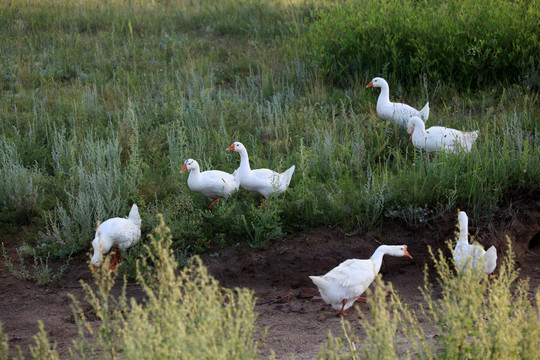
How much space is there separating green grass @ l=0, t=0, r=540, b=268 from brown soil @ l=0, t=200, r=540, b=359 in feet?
0.46

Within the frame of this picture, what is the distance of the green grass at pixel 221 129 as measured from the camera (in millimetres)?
5180

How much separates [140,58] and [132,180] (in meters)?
4.98

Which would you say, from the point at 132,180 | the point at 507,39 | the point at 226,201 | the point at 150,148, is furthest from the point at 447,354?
the point at 507,39

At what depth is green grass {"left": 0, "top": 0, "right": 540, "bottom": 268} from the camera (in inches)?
204

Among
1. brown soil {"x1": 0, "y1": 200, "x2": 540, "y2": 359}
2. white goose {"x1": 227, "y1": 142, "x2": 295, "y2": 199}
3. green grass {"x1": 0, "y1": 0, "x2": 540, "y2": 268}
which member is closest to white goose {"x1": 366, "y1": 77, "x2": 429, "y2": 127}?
green grass {"x1": 0, "y1": 0, "x2": 540, "y2": 268}

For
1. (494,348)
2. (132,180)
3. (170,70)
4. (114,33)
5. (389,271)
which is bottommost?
Answer: (389,271)

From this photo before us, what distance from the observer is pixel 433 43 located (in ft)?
25.4

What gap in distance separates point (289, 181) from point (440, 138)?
1699 millimetres

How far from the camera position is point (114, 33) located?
11156mm

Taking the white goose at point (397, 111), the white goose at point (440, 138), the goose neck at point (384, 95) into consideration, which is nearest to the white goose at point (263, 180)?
the white goose at point (440, 138)

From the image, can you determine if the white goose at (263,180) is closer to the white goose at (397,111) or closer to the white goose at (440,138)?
the white goose at (440,138)

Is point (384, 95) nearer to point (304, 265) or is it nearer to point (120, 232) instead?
point (304, 265)

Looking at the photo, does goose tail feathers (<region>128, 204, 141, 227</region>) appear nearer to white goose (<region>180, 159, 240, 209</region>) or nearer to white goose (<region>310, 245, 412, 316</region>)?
white goose (<region>180, 159, 240, 209</region>)

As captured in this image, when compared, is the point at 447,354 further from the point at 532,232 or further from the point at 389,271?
the point at 532,232
